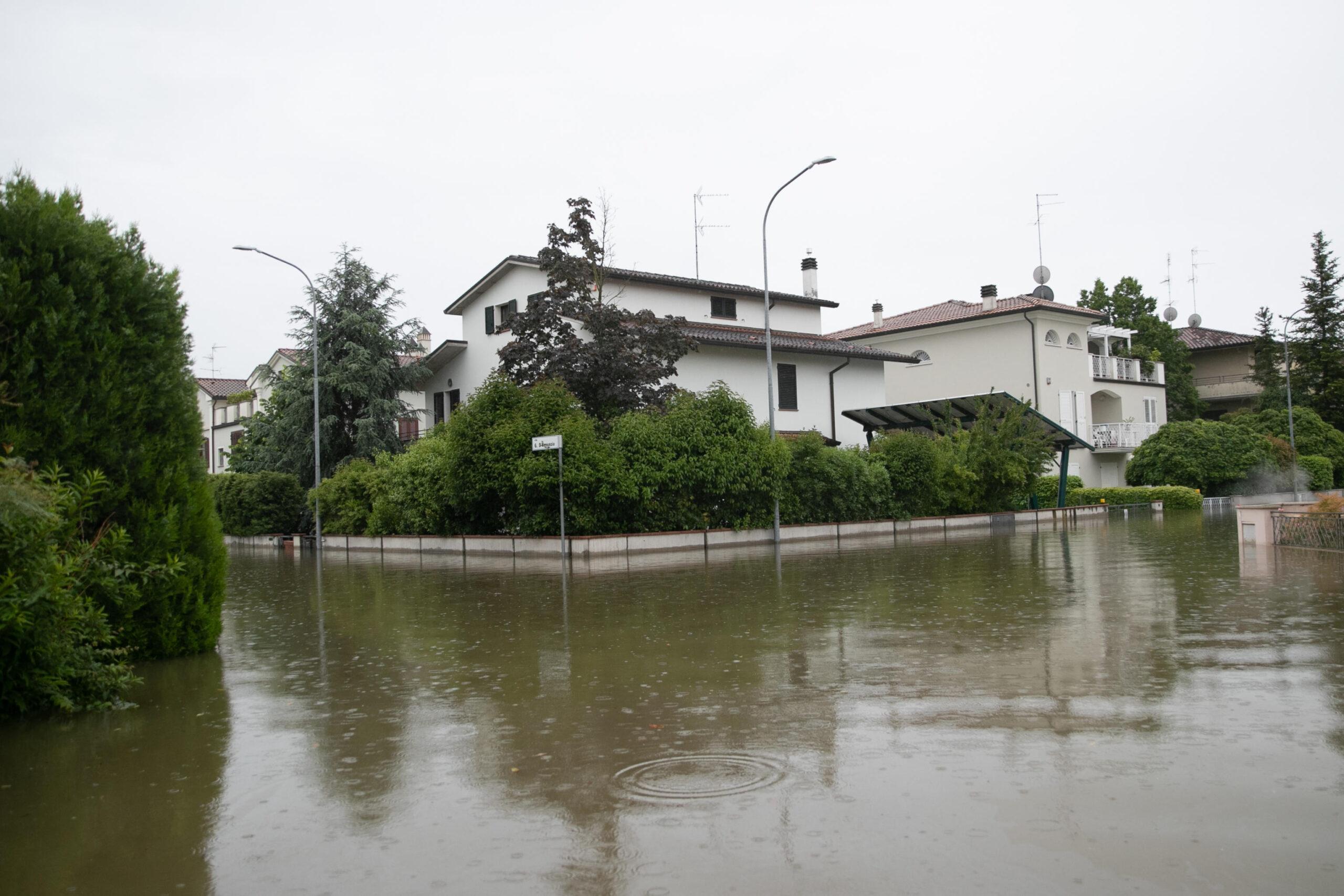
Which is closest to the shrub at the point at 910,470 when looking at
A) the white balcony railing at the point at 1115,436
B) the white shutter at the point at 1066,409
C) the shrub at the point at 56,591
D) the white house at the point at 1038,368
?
the white house at the point at 1038,368

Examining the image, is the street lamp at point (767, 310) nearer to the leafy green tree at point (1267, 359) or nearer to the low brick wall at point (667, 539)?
the low brick wall at point (667, 539)

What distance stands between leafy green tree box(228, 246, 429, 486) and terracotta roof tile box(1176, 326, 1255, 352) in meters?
48.9

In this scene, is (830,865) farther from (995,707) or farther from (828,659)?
(828,659)

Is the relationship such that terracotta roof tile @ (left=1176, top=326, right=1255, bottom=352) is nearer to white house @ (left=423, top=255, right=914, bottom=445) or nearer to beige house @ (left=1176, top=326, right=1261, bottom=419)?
beige house @ (left=1176, top=326, right=1261, bottom=419)

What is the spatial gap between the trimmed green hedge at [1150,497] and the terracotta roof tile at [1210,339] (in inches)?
1010

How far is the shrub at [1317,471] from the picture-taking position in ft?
164

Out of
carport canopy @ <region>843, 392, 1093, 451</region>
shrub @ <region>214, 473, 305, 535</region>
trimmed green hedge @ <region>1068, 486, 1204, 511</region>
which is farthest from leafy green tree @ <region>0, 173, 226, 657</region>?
trimmed green hedge @ <region>1068, 486, 1204, 511</region>

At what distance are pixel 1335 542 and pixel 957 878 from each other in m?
18.0

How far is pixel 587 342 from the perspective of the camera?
106 ft

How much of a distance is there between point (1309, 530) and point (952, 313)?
35415 mm

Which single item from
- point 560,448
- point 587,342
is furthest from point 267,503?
point 560,448

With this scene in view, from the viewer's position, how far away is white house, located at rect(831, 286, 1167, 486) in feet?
166

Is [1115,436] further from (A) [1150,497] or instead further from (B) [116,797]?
(B) [116,797]

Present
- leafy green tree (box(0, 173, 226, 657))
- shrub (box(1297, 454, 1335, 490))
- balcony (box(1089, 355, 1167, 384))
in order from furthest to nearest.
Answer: balcony (box(1089, 355, 1167, 384)), shrub (box(1297, 454, 1335, 490)), leafy green tree (box(0, 173, 226, 657))
